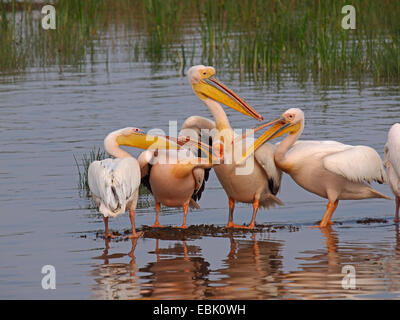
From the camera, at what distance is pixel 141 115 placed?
1239cm

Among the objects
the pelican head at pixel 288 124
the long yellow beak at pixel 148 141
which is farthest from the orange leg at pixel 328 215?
the long yellow beak at pixel 148 141

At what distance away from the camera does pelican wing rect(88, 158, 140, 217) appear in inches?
267

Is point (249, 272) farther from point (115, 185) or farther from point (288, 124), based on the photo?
point (288, 124)

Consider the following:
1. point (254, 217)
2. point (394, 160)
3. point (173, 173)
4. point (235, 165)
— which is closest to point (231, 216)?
point (254, 217)

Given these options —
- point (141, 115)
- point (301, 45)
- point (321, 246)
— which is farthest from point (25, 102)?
point (321, 246)

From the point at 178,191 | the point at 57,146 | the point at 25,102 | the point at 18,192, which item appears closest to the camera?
the point at 178,191

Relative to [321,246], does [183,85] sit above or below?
above

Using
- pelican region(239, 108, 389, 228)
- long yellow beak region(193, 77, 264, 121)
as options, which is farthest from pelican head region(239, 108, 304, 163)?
long yellow beak region(193, 77, 264, 121)

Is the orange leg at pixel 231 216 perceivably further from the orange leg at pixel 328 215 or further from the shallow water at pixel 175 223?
the orange leg at pixel 328 215

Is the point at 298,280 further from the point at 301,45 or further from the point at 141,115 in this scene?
the point at 301,45

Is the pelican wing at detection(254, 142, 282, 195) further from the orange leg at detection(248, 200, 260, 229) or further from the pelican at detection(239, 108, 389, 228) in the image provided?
the orange leg at detection(248, 200, 260, 229)

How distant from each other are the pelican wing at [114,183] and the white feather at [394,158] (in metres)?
2.08
